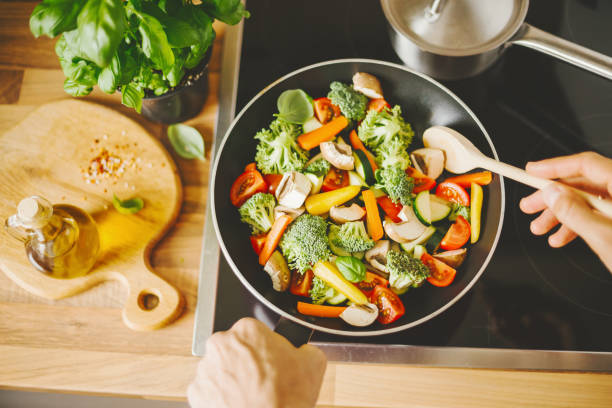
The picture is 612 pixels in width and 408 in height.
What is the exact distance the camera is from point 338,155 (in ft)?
3.48

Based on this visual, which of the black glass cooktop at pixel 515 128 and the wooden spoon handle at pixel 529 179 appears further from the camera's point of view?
the black glass cooktop at pixel 515 128

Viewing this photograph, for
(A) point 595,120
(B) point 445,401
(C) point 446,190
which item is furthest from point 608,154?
(B) point 445,401

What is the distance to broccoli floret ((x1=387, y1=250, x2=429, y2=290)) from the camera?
0.96 meters

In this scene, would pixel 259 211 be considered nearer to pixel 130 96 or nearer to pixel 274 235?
pixel 274 235

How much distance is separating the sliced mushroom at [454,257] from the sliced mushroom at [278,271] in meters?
0.37

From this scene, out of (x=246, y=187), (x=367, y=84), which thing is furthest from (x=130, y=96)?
(x=367, y=84)

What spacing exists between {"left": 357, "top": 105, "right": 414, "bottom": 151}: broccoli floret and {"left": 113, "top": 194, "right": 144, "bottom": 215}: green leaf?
0.62 metres

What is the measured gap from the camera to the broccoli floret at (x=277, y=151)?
107 cm

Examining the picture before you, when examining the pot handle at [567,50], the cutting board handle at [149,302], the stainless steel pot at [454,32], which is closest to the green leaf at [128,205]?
the cutting board handle at [149,302]

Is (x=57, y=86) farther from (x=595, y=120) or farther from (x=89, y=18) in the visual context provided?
(x=595, y=120)

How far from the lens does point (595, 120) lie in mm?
1192

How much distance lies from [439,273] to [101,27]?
859 millimetres

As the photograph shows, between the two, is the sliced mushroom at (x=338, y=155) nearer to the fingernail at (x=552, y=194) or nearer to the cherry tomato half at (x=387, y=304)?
the cherry tomato half at (x=387, y=304)

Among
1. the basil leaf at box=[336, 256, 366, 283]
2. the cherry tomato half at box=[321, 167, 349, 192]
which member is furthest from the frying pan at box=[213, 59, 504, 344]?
the cherry tomato half at box=[321, 167, 349, 192]
